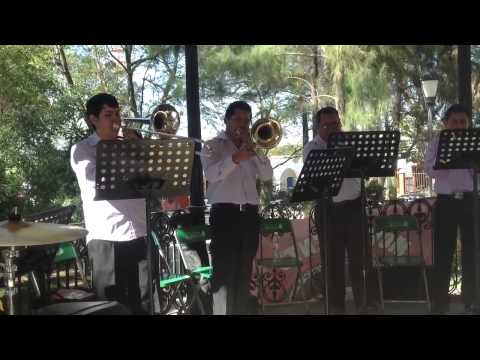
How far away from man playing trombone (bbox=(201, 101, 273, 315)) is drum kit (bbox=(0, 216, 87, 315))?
51.3 inches

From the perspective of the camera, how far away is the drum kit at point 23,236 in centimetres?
288

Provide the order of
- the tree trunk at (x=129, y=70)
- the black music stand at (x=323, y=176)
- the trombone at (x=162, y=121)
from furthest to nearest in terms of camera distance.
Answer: the tree trunk at (x=129, y=70)
the trombone at (x=162, y=121)
the black music stand at (x=323, y=176)

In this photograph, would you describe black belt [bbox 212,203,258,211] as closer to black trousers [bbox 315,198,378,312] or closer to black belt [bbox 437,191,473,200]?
black trousers [bbox 315,198,378,312]

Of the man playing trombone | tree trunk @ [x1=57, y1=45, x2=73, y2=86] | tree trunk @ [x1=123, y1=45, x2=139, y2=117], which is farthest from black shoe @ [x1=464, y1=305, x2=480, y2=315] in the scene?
tree trunk @ [x1=123, y1=45, x2=139, y2=117]

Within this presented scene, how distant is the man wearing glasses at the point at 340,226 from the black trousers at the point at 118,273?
1.77 meters

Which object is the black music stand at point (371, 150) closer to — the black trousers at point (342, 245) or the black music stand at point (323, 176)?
the black music stand at point (323, 176)

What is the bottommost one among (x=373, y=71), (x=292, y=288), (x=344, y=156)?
(x=292, y=288)

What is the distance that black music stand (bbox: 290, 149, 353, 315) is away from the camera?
3936 millimetres

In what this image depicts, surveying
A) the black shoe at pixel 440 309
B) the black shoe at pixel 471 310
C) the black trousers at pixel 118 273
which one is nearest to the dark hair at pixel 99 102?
the black trousers at pixel 118 273

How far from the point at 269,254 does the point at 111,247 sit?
8.78ft

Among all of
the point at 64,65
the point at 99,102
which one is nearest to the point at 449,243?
the point at 99,102
